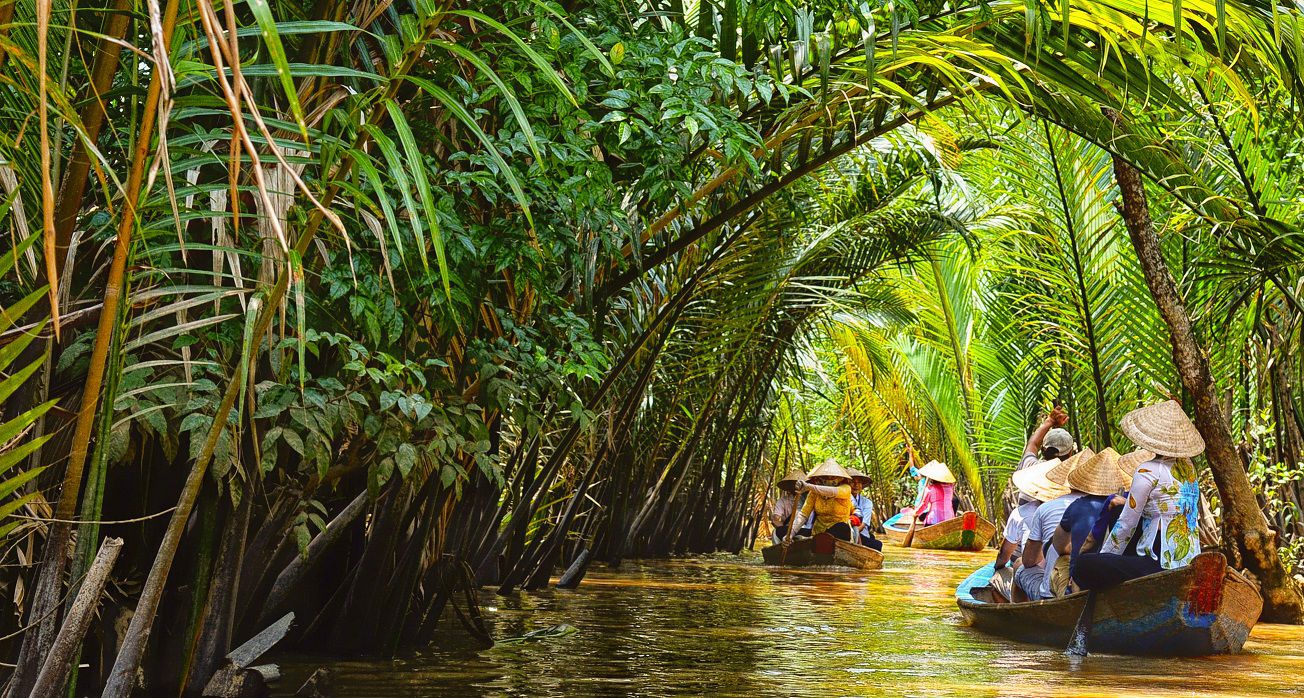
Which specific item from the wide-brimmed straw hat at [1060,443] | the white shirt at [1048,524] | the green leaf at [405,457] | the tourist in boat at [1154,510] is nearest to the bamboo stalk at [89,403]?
the green leaf at [405,457]

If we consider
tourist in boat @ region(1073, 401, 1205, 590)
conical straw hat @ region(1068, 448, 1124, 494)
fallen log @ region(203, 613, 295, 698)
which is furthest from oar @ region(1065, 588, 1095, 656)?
fallen log @ region(203, 613, 295, 698)

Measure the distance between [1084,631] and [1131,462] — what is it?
3.31 feet

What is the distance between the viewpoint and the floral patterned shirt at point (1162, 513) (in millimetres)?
7156

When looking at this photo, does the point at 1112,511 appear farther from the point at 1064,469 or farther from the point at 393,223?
the point at 393,223

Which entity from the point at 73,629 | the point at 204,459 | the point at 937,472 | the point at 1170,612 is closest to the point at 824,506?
the point at 937,472

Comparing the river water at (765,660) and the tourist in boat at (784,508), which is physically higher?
the tourist in boat at (784,508)

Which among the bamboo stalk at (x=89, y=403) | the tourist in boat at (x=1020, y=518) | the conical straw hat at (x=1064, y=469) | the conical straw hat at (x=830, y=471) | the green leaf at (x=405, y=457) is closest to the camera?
the bamboo stalk at (x=89, y=403)

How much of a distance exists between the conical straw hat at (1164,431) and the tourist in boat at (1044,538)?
48 cm

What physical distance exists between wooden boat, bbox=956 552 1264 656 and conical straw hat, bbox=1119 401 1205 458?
0.61 meters

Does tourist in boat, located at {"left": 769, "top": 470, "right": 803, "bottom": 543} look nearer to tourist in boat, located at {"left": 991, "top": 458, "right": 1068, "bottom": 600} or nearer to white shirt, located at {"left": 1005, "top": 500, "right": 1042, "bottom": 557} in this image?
tourist in boat, located at {"left": 991, "top": 458, "right": 1068, "bottom": 600}

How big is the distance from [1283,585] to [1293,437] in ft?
4.01

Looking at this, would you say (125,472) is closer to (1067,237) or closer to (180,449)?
(180,449)

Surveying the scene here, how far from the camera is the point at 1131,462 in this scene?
7551mm

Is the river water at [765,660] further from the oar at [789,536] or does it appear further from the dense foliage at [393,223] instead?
the oar at [789,536]
